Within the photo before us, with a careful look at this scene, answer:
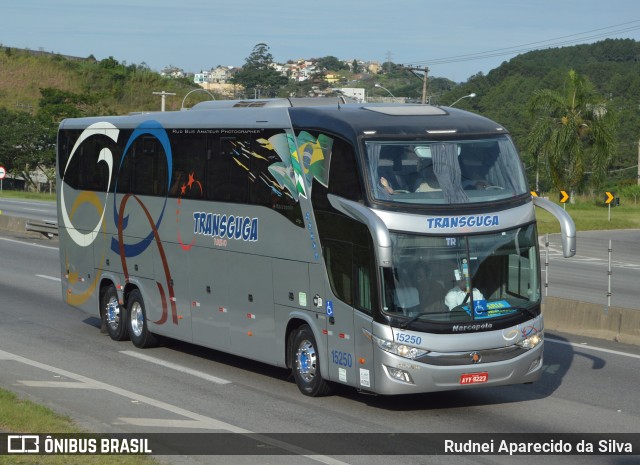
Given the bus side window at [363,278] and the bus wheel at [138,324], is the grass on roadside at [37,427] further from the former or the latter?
the bus wheel at [138,324]

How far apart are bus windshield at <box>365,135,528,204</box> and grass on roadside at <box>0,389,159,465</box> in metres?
4.30

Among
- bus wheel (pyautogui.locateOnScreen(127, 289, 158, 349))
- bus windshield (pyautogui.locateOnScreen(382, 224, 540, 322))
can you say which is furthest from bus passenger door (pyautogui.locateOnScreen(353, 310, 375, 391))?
bus wheel (pyautogui.locateOnScreen(127, 289, 158, 349))

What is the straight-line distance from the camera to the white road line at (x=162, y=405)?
1073cm

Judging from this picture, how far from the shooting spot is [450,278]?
12.4 meters

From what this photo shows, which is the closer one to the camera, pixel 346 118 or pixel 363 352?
pixel 363 352

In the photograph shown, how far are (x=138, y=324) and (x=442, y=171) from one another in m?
7.25

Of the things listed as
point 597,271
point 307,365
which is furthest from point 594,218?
point 307,365

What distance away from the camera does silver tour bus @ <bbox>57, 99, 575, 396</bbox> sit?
12289 millimetres

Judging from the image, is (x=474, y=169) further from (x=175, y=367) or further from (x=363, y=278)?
(x=175, y=367)

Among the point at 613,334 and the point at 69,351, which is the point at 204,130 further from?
the point at 613,334

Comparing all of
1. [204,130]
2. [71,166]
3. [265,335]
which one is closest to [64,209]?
[71,166]

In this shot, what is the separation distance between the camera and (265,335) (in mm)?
14617

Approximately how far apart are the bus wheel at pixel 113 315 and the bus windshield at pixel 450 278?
7.46 meters

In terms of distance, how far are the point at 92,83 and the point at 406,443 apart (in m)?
123
